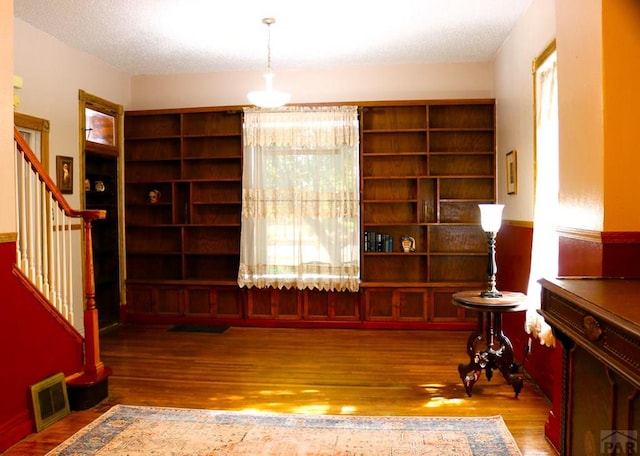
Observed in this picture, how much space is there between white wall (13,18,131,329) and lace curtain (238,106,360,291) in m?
1.74

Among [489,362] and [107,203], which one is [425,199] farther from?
[107,203]

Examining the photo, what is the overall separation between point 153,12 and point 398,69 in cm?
282

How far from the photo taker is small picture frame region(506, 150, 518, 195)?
4.46m

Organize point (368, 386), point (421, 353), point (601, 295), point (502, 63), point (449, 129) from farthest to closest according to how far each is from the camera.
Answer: point (449, 129) → point (502, 63) → point (421, 353) → point (368, 386) → point (601, 295)

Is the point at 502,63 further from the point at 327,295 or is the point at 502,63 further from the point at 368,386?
the point at 368,386

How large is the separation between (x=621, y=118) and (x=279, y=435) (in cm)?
247

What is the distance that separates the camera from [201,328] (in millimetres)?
5605

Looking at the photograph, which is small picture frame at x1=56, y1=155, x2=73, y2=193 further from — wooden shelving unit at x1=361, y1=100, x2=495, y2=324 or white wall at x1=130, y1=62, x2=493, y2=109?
wooden shelving unit at x1=361, y1=100, x2=495, y2=324

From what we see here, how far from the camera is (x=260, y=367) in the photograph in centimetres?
420

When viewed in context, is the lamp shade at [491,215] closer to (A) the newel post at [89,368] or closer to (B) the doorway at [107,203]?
(A) the newel post at [89,368]

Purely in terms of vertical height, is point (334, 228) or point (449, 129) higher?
point (449, 129)

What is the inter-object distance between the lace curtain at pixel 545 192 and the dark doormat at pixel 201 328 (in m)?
3.44

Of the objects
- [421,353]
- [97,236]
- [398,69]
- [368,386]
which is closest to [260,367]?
[368,386]

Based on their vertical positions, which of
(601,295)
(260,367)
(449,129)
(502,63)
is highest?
(502,63)
